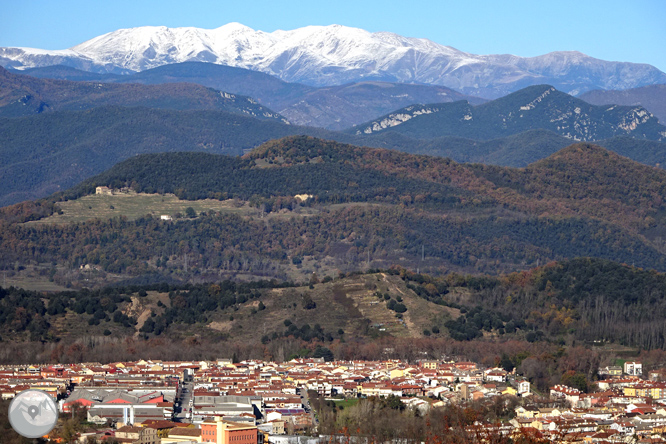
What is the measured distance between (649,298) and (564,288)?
344 inches

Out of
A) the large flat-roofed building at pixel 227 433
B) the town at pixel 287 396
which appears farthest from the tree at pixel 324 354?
the large flat-roofed building at pixel 227 433

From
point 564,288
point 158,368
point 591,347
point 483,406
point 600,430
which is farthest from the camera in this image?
point 564,288

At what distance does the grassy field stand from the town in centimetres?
8958

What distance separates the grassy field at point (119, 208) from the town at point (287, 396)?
8958 centimetres

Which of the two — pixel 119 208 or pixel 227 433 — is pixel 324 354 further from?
pixel 119 208

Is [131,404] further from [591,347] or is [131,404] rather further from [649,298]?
[649,298]

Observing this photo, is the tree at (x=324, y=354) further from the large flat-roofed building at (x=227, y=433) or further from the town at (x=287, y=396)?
the large flat-roofed building at (x=227, y=433)

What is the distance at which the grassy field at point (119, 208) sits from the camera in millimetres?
184750

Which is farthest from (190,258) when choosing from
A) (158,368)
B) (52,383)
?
(52,383)

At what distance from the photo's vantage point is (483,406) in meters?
72.4

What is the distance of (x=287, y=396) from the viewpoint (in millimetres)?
76125

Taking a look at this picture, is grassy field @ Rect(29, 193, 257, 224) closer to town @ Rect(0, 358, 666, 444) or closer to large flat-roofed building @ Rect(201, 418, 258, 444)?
town @ Rect(0, 358, 666, 444)

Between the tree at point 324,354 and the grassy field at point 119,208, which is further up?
the grassy field at point 119,208

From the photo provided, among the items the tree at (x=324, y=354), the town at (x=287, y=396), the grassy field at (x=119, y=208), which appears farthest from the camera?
the grassy field at (x=119, y=208)
